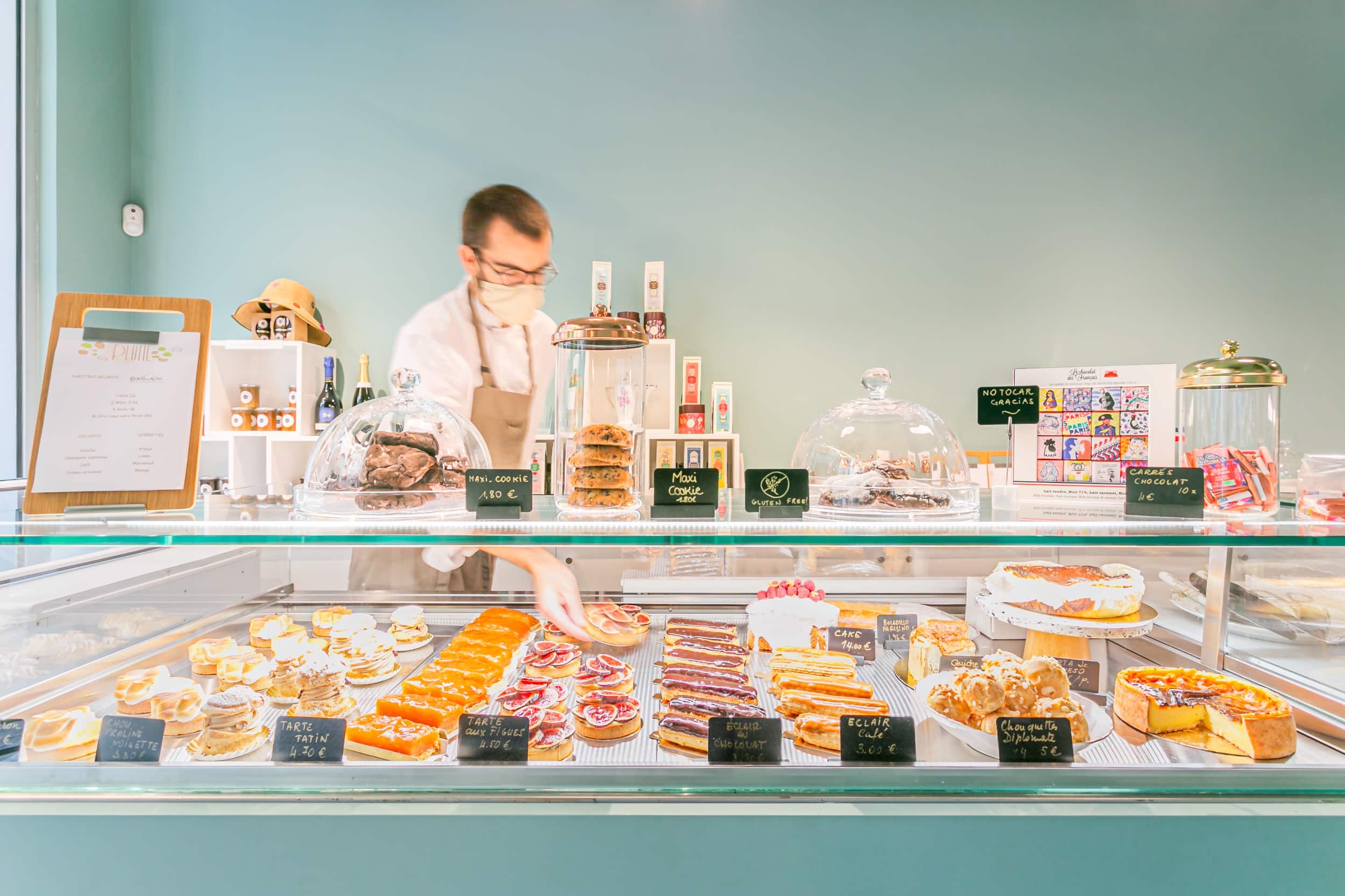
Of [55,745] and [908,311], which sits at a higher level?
[908,311]

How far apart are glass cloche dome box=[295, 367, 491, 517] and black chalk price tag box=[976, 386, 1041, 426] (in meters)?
1.05

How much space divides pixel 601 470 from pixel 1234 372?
49.5 inches

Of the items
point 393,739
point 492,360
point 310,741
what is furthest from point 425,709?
point 492,360

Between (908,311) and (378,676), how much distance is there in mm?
3696

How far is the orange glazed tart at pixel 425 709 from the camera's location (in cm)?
143

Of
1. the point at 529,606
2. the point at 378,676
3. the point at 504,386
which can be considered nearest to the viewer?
the point at 378,676

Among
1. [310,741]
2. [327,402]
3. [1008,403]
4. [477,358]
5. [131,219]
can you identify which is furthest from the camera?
[131,219]

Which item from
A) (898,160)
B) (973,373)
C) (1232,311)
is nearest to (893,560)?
(973,373)

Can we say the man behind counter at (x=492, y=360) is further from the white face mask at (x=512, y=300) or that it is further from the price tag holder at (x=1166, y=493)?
the price tag holder at (x=1166, y=493)

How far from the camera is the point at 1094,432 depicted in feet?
4.83

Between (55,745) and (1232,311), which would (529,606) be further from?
(1232,311)

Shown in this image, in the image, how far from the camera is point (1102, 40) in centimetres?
421

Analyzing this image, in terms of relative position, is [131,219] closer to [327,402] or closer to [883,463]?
[327,402]

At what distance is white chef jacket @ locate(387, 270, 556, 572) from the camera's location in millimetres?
3428
